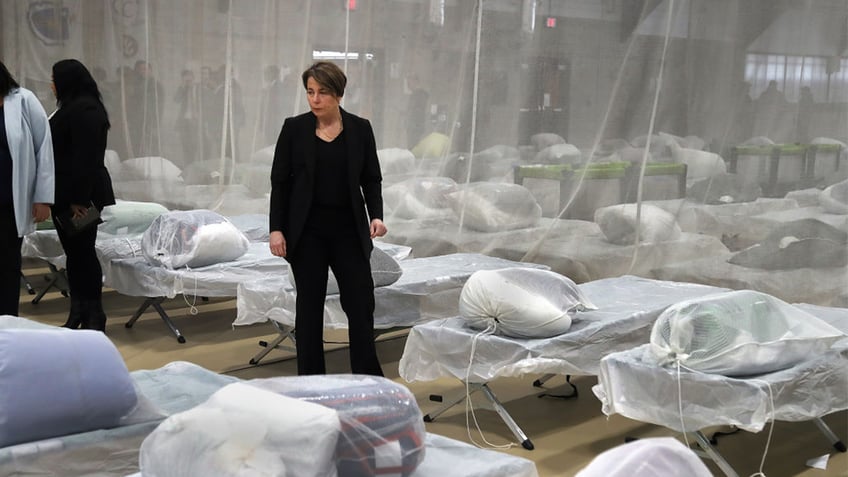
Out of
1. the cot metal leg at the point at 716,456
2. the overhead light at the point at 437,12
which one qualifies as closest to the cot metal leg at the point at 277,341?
the cot metal leg at the point at 716,456

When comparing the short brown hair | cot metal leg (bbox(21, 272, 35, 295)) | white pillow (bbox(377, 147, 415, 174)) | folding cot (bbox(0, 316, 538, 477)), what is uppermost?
the short brown hair

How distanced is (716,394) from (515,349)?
670mm

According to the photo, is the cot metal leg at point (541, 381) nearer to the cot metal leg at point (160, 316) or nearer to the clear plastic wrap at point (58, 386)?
the cot metal leg at point (160, 316)

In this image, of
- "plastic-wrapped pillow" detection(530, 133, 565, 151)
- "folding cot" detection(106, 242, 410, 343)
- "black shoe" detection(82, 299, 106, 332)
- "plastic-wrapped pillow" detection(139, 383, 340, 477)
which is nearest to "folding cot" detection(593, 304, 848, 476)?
"plastic-wrapped pillow" detection(139, 383, 340, 477)

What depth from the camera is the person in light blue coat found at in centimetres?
347

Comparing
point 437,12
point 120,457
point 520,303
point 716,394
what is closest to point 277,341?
point 520,303

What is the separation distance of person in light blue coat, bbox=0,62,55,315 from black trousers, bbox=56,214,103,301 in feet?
2.07

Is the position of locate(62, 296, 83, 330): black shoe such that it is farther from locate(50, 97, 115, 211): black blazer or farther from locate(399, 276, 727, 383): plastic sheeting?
locate(399, 276, 727, 383): plastic sheeting

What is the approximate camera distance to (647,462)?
4.09ft

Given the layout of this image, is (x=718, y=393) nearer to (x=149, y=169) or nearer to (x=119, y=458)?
(x=119, y=458)

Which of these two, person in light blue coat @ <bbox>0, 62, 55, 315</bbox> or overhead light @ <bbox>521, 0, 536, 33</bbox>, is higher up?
overhead light @ <bbox>521, 0, 536, 33</bbox>

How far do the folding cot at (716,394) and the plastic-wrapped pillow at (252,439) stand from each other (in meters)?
1.29

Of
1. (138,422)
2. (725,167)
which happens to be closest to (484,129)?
(725,167)

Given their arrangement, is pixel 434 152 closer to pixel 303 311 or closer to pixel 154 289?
pixel 154 289
